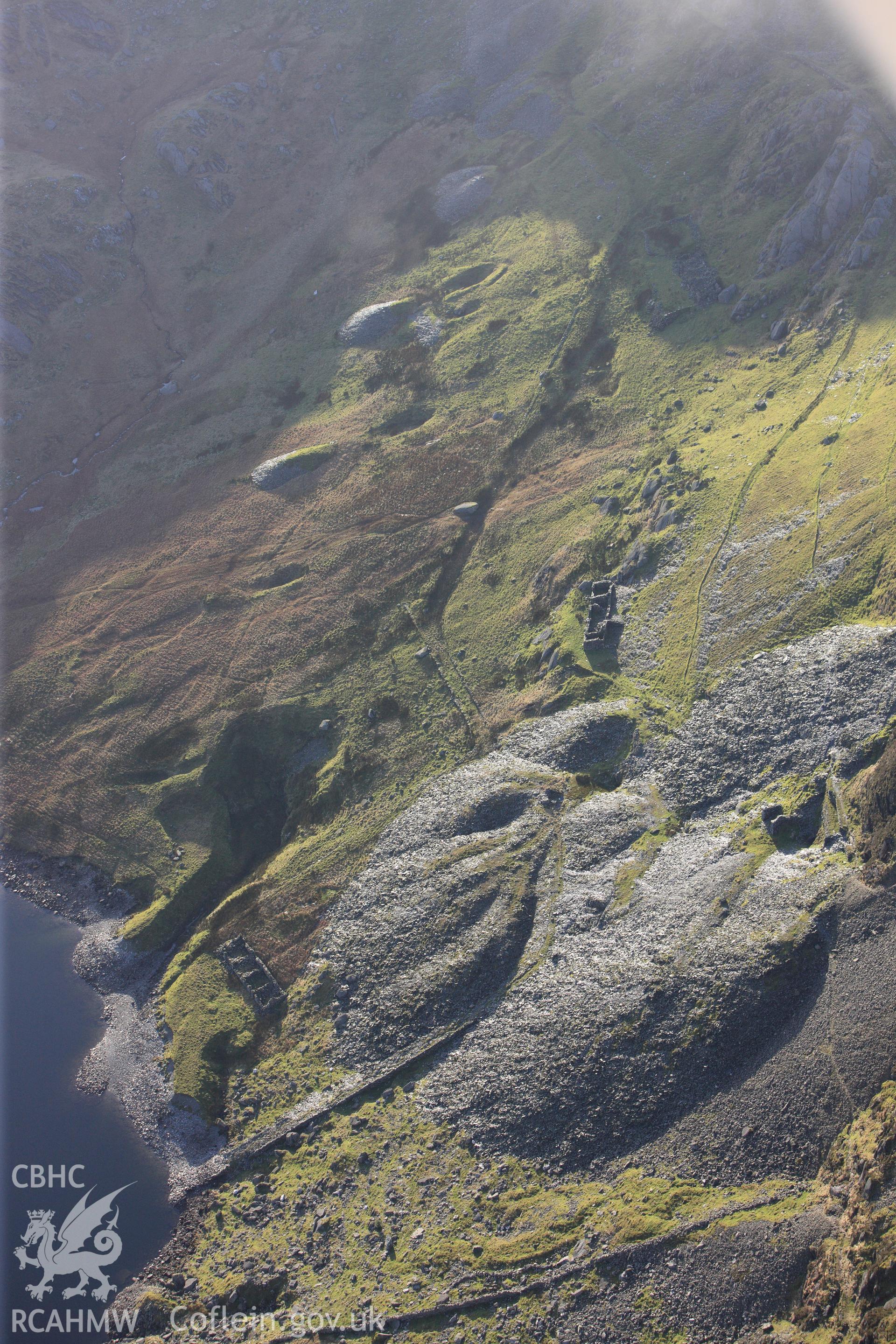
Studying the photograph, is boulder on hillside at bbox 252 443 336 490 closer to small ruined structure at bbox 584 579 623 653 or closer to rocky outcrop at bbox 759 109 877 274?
small ruined structure at bbox 584 579 623 653

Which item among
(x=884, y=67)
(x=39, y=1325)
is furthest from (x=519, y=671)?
(x=884, y=67)

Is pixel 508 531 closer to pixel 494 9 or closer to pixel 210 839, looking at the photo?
pixel 210 839

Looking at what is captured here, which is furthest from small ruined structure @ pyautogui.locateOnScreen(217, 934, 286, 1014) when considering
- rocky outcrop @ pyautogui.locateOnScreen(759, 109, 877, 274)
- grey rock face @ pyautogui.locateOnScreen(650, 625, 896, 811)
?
rocky outcrop @ pyautogui.locateOnScreen(759, 109, 877, 274)

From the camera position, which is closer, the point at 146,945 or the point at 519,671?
the point at 146,945

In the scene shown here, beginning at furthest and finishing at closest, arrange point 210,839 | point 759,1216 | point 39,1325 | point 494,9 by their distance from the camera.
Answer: point 494,9, point 210,839, point 39,1325, point 759,1216

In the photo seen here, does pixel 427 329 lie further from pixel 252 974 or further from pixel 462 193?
pixel 252 974

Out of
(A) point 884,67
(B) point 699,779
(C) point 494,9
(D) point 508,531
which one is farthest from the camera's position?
(C) point 494,9
